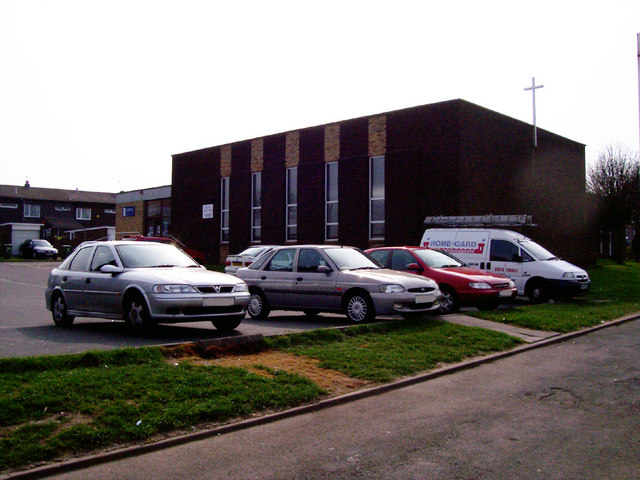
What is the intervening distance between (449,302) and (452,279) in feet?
1.72

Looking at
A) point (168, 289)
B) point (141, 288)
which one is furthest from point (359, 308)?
point (141, 288)

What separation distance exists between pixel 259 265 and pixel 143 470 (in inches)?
352

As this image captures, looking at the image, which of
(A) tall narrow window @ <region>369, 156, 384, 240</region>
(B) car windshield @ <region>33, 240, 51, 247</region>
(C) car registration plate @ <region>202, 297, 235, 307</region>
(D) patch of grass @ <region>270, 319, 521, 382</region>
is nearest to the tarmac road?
(D) patch of grass @ <region>270, 319, 521, 382</region>

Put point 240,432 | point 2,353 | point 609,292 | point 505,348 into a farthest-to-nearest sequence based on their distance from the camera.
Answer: point 609,292
point 505,348
point 2,353
point 240,432

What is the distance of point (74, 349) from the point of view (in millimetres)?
8352

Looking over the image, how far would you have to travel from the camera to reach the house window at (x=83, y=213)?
2921 inches

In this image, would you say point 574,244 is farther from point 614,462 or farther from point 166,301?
point 614,462

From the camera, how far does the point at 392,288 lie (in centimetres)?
1155

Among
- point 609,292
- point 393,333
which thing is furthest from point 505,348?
point 609,292

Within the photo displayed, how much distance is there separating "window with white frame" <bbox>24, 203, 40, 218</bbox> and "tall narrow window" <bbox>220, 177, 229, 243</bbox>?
44.0 metres

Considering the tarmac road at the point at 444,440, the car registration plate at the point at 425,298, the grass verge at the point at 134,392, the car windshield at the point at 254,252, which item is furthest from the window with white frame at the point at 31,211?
the tarmac road at the point at 444,440

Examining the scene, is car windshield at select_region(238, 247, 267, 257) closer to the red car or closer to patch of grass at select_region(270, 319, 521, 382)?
the red car

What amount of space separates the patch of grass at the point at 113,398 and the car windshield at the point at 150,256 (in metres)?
3.29

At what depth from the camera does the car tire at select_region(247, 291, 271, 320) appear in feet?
43.5
